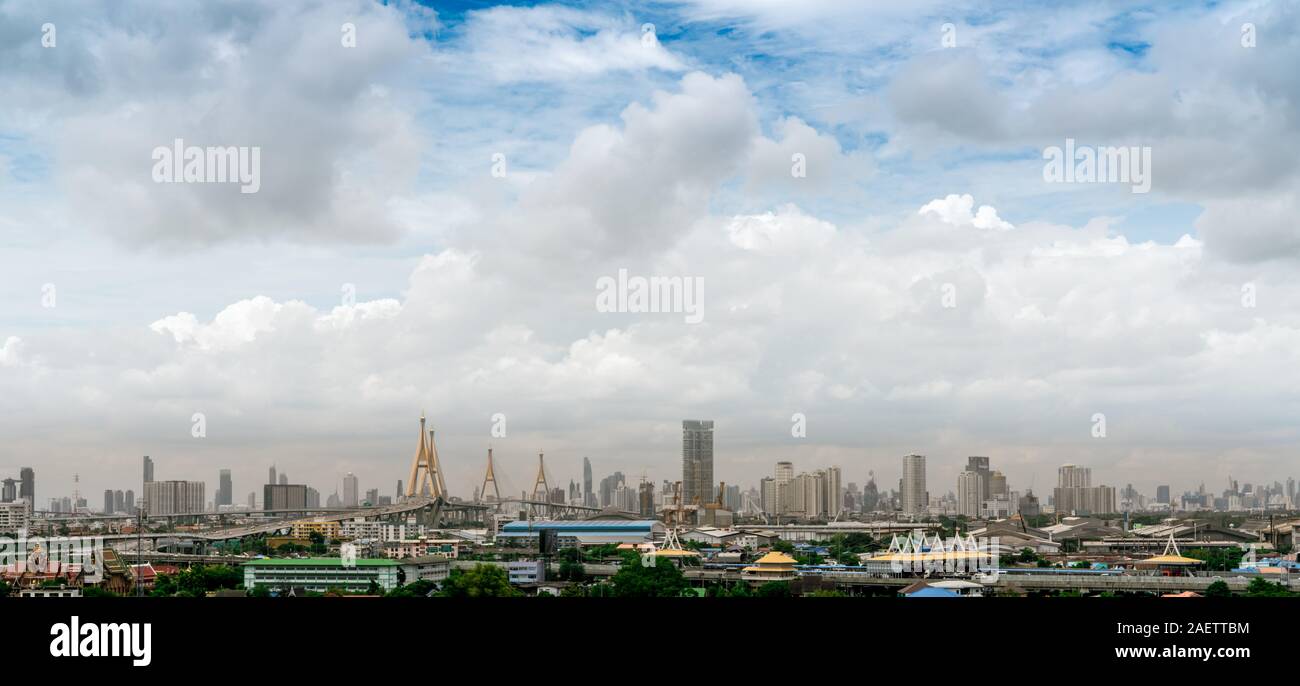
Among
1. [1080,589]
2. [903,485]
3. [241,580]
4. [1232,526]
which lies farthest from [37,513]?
[1232,526]

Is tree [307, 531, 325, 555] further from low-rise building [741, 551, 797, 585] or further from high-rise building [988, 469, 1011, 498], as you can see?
high-rise building [988, 469, 1011, 498]

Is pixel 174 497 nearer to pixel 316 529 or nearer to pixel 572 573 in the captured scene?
pixel 316 529

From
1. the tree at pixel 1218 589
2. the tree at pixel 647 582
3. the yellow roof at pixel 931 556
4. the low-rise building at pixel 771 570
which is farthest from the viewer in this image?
the yellow roof at pixel 931 556

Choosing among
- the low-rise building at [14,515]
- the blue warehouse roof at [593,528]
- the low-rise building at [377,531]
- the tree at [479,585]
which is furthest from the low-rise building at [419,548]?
the low-rise building at [14,515]

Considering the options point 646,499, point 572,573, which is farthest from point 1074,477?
point 572,573

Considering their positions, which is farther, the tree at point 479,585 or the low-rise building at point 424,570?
the low-rise building at point 424,570

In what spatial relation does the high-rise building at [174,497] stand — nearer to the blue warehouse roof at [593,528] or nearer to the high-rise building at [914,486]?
the blue warehouse roof at [593,528]

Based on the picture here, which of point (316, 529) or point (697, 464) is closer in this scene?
point (316, 529)
